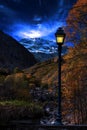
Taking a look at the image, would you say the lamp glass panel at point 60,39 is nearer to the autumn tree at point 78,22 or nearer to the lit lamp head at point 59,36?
the lit lamp head at point 59,36

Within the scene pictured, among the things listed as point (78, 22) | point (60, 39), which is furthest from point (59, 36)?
point (78, 22)

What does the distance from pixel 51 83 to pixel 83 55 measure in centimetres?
648

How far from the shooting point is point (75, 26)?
2752 centimetres

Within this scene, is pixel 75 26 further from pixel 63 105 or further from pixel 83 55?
pixel 63 105

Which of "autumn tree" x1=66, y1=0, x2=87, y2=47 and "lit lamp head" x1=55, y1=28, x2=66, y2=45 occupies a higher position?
"autumn tree" x1=66, y1=0, x2=87, y2=47

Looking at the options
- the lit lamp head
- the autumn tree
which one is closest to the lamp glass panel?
the lit lamp head

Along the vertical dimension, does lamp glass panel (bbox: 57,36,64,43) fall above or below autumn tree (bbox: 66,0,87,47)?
below


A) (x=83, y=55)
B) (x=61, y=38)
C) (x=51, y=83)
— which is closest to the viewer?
(x=61, y=38)

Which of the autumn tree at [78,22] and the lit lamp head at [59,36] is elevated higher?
the autumn tree at [78,22]

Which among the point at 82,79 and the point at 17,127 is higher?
the point at 82,79

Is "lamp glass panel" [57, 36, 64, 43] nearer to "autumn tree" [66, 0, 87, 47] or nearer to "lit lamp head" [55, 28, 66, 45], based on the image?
"lit lamp head" [55, 28, 66, 45]

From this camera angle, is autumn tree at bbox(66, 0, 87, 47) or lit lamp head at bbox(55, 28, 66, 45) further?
autumn tree at bbox(66, 0, 87, 47)

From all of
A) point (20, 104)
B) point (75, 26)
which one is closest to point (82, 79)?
point (75, 26)

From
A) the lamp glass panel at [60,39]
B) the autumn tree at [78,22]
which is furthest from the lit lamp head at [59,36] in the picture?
the autumn tree at [78,22]
